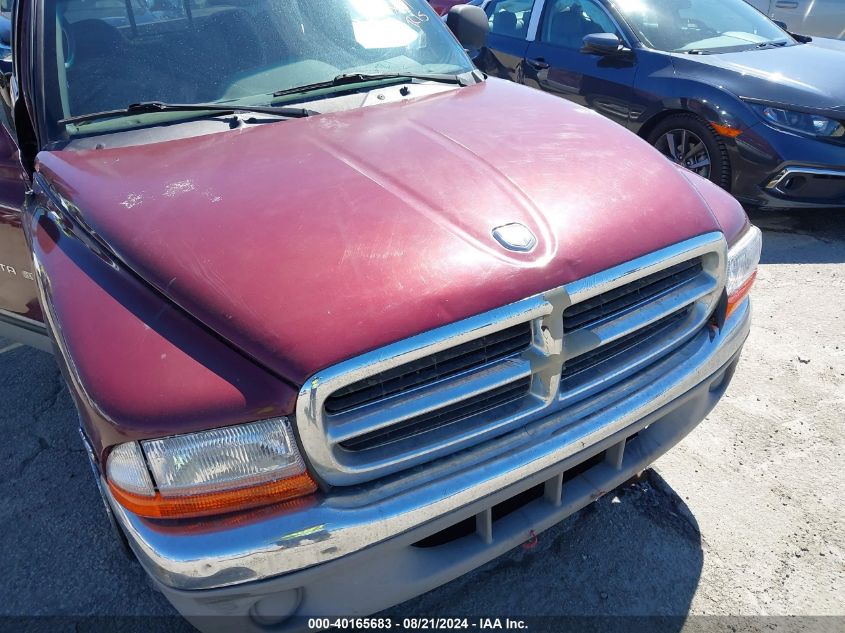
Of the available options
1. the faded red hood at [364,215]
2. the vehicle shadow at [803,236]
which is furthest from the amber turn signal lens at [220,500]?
the vehicle shadow at [803,236]

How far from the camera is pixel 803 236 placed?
15.7 feet

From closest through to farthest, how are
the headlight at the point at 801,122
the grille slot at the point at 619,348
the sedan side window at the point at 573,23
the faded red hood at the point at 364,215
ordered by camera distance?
1. the faded red hood at the point at 364,215
2. the grille slot at the point at 619,348
3. the headlight at the point at 801,122
4. the sedan side window at the point at 573,23

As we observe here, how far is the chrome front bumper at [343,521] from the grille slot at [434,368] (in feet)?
0.69

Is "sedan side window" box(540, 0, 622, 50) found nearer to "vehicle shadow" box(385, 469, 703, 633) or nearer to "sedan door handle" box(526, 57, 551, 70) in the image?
"sedan door handle" box(526, 57, 551, 70)

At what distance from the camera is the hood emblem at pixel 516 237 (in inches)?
67.0

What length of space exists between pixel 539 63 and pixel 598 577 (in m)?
4.74

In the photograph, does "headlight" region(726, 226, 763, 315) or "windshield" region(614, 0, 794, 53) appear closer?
"headlight" region(726, 226, 763, 315)

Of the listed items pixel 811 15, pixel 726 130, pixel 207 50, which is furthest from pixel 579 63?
pixel 811 15

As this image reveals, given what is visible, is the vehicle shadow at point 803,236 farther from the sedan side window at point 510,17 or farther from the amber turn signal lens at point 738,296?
the sedan side window at point 510,17

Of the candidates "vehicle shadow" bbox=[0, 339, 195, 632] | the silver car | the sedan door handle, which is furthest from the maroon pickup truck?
the silver car

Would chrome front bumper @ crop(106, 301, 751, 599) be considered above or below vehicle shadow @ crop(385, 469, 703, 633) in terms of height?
above

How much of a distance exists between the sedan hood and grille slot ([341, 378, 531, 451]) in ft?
12.7

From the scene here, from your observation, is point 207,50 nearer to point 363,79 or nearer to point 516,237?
point 363,79

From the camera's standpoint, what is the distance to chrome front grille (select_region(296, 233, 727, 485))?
147 centimetres
